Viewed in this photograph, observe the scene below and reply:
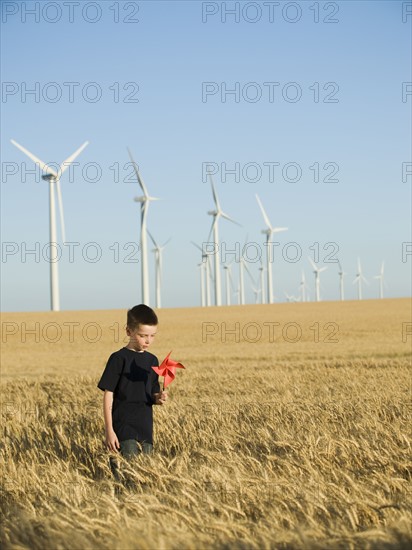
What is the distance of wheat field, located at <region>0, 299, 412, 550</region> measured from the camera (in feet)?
14.7

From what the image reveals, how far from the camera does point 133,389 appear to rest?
26.6ft

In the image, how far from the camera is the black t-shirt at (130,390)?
8037 mm

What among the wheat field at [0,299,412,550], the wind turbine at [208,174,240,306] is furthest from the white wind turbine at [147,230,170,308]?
the wheat field at [0,299,412,550]

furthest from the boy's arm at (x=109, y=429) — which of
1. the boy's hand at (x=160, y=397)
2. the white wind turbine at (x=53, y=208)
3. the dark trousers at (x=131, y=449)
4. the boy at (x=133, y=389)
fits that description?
the white wind turbine at (x=53, y=208)

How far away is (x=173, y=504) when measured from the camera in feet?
19.0

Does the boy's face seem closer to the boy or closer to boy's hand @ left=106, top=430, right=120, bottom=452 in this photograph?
the boy

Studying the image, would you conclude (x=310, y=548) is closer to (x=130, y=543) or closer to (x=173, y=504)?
(x=130, y=543)

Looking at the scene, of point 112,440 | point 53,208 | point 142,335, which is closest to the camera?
point 112,440

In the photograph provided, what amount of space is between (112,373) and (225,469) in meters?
1.78

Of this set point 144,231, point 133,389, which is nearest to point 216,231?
point 144,231

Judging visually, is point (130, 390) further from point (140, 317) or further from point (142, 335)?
point (140, 317)

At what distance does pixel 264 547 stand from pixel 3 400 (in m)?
14.5

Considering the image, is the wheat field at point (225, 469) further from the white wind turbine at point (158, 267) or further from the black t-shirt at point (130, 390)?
the white wind turbine at point (158, 267)

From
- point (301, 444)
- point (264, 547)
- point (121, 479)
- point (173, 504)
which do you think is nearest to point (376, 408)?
point (301, 444)
